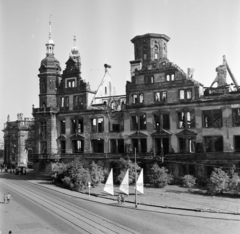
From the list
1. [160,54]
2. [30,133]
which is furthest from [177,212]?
[30,133]

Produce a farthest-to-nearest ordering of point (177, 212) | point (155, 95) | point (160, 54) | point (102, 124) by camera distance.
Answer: point (160, 54) → point (102, 124) → point (155, 95) → point (177, 212)

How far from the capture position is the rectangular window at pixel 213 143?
151ft

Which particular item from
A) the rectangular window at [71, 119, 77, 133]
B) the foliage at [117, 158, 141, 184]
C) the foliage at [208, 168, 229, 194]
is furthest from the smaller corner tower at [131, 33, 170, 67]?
the foliage at [208, 168, 229, 194]

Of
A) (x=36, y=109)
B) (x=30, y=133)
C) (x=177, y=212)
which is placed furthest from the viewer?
(x=30, y=133)

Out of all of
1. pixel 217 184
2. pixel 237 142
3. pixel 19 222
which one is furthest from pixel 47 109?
pixel 19 222

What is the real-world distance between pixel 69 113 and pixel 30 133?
34.5 meters

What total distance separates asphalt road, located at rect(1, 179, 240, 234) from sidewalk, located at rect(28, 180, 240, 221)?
1.32 metres

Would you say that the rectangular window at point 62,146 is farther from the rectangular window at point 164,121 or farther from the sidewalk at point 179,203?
the rectangular window at point 164,121

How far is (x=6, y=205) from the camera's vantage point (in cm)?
3384

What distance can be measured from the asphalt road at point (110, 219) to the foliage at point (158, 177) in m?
10.2

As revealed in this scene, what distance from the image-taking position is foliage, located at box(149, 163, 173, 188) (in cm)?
4416

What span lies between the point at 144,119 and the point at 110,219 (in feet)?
86.2

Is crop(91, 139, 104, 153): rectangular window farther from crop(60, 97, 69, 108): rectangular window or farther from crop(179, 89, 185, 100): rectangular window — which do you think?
crop(179, 89, 185, 100): rectangular window

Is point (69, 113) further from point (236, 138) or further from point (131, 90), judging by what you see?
point (236, 138)
